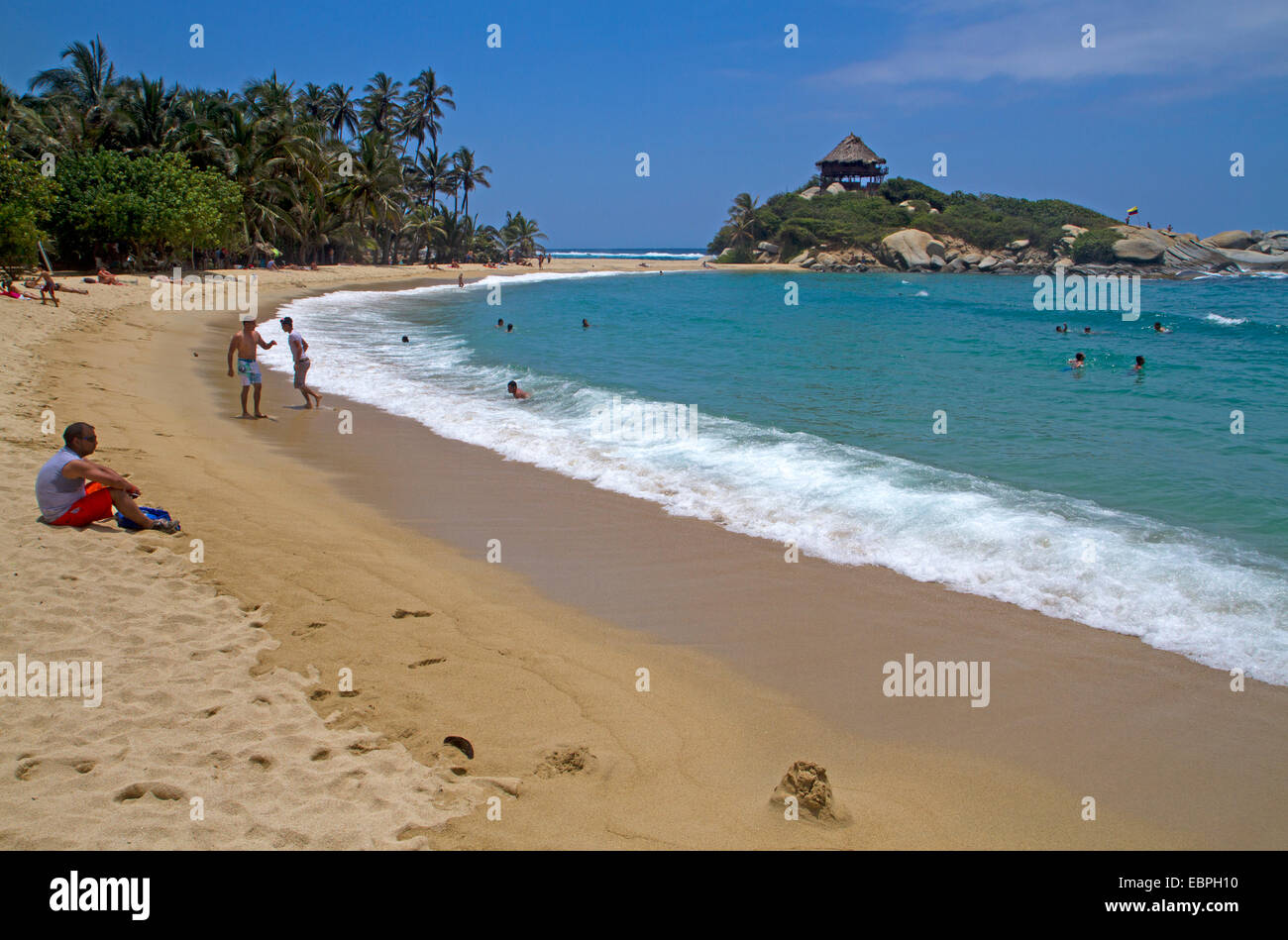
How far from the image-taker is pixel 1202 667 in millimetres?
5012

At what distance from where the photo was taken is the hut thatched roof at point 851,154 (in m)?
106

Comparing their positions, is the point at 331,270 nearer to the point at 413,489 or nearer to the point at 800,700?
the point at 413,489

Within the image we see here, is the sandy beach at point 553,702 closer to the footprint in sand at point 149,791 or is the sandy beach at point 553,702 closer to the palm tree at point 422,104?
the footprint in sand at point 149,791

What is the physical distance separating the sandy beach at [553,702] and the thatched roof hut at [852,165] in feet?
363

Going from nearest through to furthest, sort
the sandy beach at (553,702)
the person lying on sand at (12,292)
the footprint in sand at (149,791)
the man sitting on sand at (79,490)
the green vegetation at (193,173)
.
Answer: the footprint in sand at (149,791) → the sandy beach at (553,702) → the man sitting on sand at (79,490) → the person lying on sand at (12,292) → the green vegetation at (193,173)

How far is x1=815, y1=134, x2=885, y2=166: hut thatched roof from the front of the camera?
4168 inches

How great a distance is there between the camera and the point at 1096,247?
83750mm

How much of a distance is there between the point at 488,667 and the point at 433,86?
77031 mm

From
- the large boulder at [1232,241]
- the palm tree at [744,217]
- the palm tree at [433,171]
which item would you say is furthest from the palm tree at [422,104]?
the large boulder at [1232,241]

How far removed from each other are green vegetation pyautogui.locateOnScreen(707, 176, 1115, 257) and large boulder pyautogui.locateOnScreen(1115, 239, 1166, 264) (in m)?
8.68

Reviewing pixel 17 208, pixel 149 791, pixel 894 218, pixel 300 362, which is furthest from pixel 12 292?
pixel 894 218

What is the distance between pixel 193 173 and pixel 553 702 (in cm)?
3886

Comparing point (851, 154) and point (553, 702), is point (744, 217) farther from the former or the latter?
point (553, 702)

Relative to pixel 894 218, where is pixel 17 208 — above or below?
below
